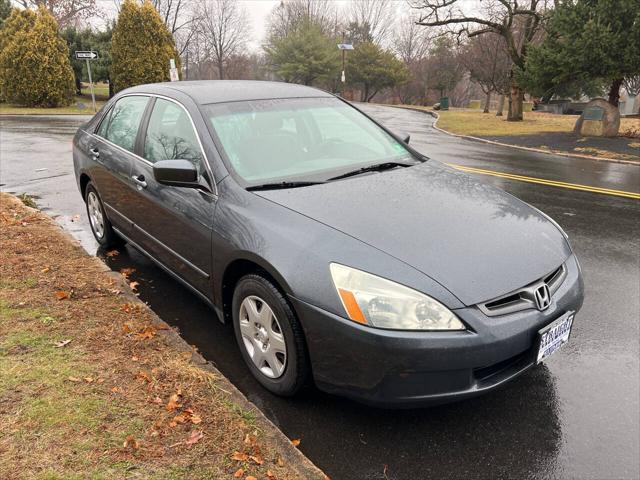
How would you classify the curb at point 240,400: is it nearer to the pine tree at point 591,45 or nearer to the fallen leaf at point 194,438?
the fallen leaf at point 194,438

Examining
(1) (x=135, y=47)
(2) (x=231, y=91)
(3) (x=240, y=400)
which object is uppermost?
(1) (x=135, y=47)

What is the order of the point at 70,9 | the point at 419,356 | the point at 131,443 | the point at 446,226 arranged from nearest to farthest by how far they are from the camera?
the point at 419,356 < the point at 131,443 < the point at 446,226 < the point at 70,9

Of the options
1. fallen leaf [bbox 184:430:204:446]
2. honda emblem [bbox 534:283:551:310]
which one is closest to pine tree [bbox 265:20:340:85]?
honda emblem [bbox 534:283:551:310]

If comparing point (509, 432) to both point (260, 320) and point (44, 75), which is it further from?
point (44, 75)

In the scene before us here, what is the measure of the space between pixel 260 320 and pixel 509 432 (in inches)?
56.4

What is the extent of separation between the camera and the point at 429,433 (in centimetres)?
255

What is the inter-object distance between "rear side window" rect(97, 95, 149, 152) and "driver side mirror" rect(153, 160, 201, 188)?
118 centimetres

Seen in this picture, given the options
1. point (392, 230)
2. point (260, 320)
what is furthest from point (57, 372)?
point (392, 230)

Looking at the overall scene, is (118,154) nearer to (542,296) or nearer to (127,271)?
(127,271)

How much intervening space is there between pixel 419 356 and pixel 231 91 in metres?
2.55

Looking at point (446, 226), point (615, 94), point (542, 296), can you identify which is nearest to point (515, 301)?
point (542, 296)

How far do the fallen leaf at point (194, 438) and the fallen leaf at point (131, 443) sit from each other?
0.22 meters

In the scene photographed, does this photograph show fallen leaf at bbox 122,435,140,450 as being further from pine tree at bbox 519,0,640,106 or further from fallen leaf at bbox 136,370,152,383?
pine tree at bbox 519,0,640,106

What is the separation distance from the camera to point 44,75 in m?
25.5
